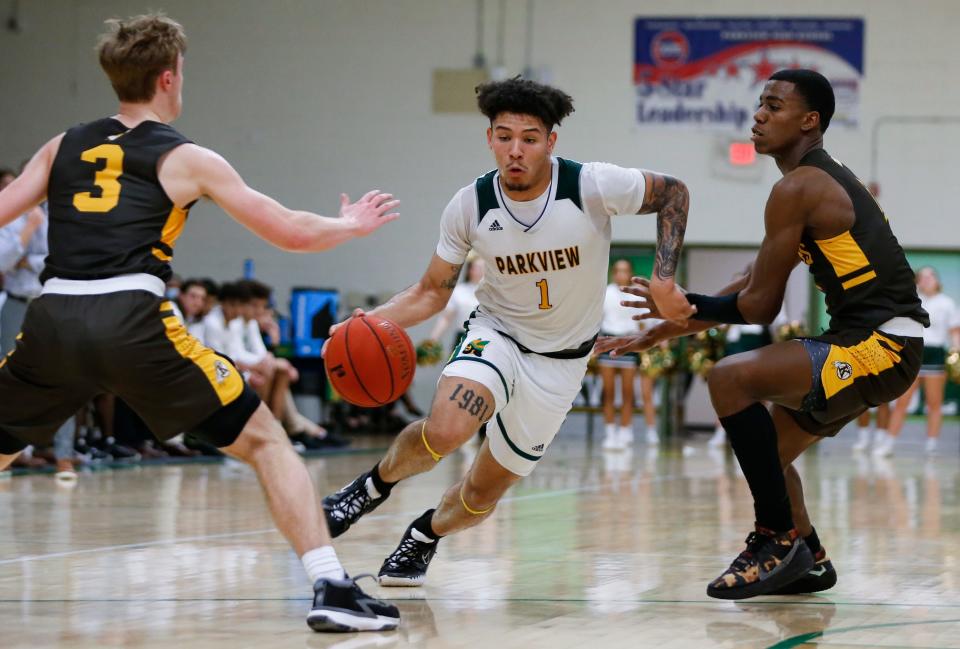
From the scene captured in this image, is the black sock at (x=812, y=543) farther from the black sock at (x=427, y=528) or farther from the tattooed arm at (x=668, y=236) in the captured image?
the black sock at (x=427, y=528)

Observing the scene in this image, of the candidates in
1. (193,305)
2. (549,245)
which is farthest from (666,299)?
(193,305)

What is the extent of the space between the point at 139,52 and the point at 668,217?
2.06 m

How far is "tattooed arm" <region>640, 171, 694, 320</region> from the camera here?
16.1ft

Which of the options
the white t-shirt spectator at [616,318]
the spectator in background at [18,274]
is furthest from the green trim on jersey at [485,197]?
the white t-shirt spectator at [616,318]

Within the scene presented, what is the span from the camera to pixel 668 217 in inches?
199

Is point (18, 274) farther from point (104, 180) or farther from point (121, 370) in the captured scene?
point (121, 370)

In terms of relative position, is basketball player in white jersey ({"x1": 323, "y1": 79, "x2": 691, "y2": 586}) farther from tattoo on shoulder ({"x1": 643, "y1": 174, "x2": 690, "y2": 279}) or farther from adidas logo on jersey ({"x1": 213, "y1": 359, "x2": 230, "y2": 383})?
adidas logo on jersey ({"x1": 213, "y1": 359, "x2": 230, "y2": 383})

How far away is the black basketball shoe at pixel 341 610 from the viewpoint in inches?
155

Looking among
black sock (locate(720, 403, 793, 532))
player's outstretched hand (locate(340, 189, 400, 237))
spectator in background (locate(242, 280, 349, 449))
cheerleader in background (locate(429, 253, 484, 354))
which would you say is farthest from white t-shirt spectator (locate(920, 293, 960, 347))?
player's outstretched hand (locate(340, 189, 400, 237))

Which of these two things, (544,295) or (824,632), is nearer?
(824,632)

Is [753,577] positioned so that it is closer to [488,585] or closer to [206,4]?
[488,585]

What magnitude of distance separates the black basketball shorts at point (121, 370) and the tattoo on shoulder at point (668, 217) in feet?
5.72

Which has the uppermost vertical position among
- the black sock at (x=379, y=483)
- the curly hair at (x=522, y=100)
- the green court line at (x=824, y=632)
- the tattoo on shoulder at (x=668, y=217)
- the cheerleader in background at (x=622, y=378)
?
the curly hair at (x=522, y=100)

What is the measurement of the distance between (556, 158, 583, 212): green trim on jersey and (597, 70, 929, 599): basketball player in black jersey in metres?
0.67
